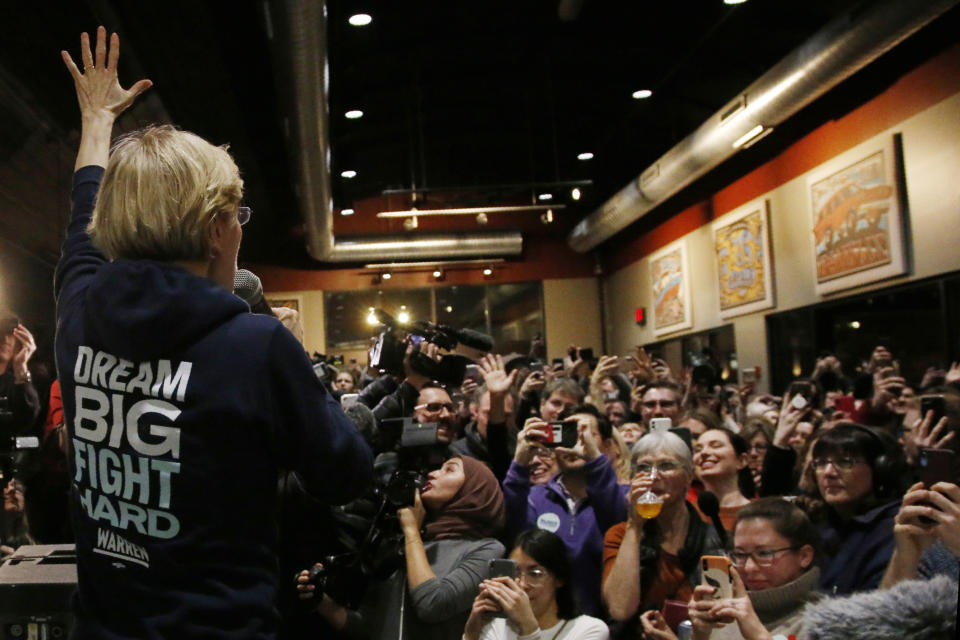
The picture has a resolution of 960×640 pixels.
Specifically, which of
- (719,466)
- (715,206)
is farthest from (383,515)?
(715,206)

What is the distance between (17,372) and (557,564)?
2231 millimetres

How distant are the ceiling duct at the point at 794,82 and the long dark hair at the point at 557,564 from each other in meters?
3.83

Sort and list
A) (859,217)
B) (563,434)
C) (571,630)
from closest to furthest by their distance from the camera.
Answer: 1. (571,630)
2. (563,434)
3. (859,217)

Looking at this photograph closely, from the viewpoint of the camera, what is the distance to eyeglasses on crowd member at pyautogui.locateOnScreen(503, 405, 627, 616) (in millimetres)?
2956

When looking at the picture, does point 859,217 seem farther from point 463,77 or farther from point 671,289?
point 671,289

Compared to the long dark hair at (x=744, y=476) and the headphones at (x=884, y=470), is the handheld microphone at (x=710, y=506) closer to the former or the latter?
the headphones at (x=884, y=470)

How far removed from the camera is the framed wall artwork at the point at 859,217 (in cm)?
643

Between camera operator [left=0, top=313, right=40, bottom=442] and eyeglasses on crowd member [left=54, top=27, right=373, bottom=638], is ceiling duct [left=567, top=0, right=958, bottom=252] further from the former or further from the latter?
eyeglasses on crowd member [left=54, top=27, right=373, bottom=638]

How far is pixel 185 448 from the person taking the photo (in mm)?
1128

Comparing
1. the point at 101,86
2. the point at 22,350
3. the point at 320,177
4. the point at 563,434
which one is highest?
the point at 320,177

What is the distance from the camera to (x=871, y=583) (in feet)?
7.52

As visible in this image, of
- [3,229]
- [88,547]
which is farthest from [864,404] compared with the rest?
[88,547]

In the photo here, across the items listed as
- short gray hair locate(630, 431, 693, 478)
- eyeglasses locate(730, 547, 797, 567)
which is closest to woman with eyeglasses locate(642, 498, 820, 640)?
eyeglasses locate(730, 547, 797, 567)

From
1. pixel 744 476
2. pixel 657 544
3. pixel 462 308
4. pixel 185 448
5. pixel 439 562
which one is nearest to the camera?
pixel 185 448
